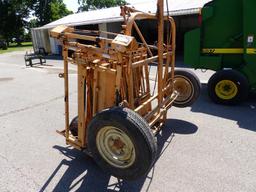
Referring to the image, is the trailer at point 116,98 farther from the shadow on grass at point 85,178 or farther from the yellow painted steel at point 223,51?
the yellow painted steel at point 223,51

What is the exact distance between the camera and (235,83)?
5.33 m

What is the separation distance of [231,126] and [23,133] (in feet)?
12.9

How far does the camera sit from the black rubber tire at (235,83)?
5.26 metres

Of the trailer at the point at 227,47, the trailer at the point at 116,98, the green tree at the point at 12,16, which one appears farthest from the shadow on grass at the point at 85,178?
the green tree at the point at 12,16

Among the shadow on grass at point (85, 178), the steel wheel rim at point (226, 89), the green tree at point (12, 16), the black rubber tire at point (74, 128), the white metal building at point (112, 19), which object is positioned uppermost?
the green tree at point (12, 16)

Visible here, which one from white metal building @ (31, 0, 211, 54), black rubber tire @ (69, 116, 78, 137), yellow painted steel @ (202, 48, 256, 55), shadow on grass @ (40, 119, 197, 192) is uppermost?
white metal building @ (31, 0, 211, 54)

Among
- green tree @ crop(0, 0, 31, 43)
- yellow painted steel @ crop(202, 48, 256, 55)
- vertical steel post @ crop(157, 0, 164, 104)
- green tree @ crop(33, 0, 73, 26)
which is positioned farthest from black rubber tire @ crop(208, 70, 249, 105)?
green tree @ crop(0, 0, 31, 43)

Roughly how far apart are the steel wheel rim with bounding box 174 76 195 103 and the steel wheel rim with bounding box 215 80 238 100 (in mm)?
1416

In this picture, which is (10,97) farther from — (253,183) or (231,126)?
(253,183)

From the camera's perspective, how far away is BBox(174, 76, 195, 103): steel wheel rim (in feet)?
14.8

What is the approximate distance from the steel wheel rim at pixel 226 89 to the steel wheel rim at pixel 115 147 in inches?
146

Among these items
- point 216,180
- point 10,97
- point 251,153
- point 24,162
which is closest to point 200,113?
point 251,153

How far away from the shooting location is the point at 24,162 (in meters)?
3.43

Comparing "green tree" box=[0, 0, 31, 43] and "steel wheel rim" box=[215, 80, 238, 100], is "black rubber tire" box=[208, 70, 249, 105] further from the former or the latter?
"green tree" box=[0, 0, 31, 43]
